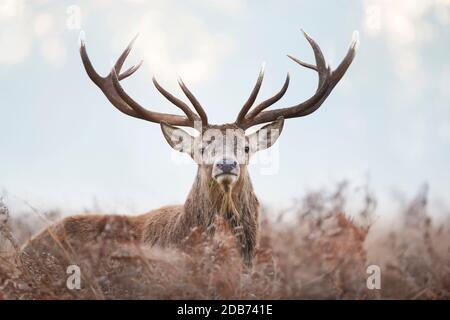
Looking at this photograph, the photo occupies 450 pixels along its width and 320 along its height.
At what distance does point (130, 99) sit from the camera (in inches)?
278

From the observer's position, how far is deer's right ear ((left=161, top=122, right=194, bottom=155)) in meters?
6.89

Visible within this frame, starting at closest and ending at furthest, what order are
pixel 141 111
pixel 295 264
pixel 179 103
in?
pixel 295 264
pixel 179 103
pixel 141 111

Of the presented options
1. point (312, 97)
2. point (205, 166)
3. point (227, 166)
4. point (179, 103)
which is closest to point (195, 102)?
point (179, 103)

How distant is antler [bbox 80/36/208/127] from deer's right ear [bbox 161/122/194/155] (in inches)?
5.6

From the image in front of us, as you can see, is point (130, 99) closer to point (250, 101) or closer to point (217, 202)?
point (250, 101)

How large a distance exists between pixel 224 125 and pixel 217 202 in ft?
2.67

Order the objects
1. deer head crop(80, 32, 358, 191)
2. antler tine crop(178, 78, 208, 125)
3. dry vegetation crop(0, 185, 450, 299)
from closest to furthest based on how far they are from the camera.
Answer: dry vegetation crop(0, 185, 450, 299) → deer head crop(80, 32, 358, 191) → antler tine crop(178, 78, 208, 125)

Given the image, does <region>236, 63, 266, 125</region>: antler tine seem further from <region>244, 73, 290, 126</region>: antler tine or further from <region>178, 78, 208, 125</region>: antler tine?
<region>178, 78, 208, 125</region>: antler tine

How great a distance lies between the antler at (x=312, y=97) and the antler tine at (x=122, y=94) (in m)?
0.62

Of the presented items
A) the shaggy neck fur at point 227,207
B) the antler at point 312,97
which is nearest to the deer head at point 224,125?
the antler at point 312,97

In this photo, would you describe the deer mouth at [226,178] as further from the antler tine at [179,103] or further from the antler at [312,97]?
the antler tine at [179,103]

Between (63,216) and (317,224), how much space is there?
3.33m

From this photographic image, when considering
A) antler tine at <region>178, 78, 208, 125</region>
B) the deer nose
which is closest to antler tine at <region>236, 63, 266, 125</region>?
antler tine at <region>178, 78, 208, 125</region>

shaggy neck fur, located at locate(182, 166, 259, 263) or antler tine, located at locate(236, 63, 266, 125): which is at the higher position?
antler tine, located at locate(236, 63, 266, 125)
